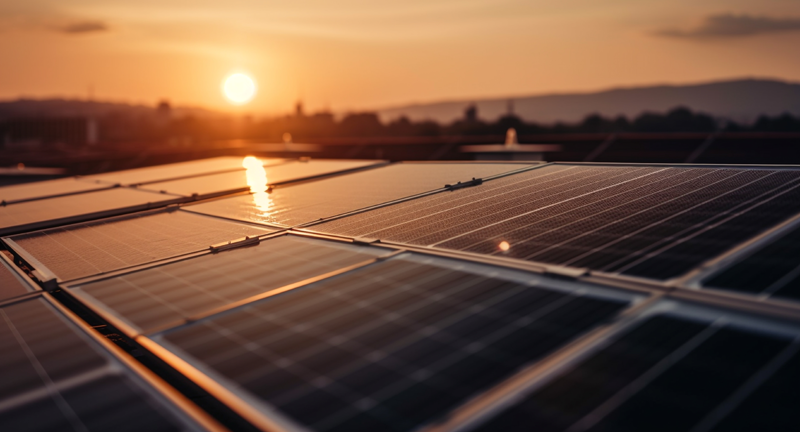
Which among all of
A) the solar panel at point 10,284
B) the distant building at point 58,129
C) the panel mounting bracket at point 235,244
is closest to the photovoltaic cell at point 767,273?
the panel mounting bracket at point 235,244

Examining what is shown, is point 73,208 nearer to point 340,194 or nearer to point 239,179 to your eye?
point 239,179

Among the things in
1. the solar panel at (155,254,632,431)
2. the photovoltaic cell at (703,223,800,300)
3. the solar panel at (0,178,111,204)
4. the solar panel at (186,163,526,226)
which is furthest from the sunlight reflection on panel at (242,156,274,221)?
the photovoltaic cell at (703,223,800,300)

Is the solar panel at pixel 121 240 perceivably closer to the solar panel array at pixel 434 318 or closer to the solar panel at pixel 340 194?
the solar panel array at pixel 434 318

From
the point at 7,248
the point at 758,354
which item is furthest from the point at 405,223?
the point at 7,248

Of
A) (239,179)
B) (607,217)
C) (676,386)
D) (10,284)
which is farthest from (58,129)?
(676,386)

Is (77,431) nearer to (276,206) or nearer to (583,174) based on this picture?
(276,206)

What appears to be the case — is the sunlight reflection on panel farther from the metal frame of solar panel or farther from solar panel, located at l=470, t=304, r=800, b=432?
solar panel, located at l=470, t=304, r=800, b=432
